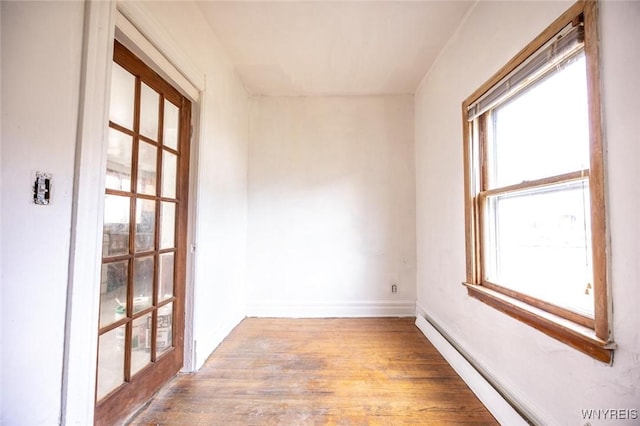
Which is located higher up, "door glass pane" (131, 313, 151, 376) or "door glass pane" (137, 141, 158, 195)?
"door glass pane" (137, 141, 158, 195)

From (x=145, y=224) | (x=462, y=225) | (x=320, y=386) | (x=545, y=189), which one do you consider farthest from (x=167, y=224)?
(x=545, y=189)

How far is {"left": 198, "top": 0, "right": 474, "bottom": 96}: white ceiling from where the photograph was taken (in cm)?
193

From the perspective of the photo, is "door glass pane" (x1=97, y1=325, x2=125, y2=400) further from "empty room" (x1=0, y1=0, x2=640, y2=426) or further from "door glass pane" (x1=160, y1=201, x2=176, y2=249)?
"door glass pane" (x1=160, y1=201, x2=176, y2=249)

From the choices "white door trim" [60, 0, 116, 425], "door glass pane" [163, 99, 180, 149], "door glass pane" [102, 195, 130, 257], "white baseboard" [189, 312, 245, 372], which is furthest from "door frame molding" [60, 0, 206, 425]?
"white baseboard" [189, 312, 245, 372]

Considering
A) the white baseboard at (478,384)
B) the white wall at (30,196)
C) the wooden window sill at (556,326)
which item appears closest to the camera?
the white wall at (30,196)

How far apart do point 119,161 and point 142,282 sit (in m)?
0.74

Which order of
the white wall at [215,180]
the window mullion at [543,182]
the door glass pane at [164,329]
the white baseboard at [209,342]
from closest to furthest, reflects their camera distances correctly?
the window mullion at [543,182] < the door glass pane at [164,329] < the white wall at [215,180] < the white baseboard at [209,342]

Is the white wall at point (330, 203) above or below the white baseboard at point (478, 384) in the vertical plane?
above

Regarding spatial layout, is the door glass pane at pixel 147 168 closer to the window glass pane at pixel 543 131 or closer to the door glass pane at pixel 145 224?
the door glass pane at pixel 145 224

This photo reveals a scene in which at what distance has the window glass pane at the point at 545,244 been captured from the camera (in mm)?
1161

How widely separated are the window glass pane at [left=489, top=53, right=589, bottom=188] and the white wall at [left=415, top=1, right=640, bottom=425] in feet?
0.65

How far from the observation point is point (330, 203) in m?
3.22

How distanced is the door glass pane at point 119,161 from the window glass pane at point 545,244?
89.8 inches

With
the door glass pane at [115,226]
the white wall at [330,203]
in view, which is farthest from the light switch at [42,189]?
the white wall at [330,203]
